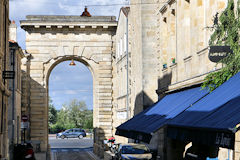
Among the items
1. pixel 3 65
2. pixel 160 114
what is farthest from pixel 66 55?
pixel 160 114

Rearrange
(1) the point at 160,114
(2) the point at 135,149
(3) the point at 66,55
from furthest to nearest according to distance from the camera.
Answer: (3) the point at 66,55 → (2) the point at 135,149 → (1) the point at 160,114

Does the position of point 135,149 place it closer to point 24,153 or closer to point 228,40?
point 24,153

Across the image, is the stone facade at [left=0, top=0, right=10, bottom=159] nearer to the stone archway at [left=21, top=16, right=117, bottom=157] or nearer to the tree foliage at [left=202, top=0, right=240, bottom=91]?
the tree foliage at [left=202, top=0, right=240, bottom=91]

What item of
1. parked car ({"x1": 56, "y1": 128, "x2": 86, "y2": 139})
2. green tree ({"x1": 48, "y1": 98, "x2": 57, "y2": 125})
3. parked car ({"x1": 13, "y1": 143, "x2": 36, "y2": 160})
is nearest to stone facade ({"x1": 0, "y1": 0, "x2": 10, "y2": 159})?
parked car ({"x1": 13, "y1": 143, "x2": 36, "y2": 160})

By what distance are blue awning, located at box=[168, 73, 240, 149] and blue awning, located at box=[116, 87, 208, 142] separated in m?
1.01

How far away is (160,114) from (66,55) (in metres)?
28.5

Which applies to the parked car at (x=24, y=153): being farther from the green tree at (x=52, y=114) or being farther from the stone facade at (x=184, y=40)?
the green tree at (x=52, y=114)

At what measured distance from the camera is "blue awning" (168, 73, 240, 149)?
390 inches

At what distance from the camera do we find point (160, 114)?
17234 mm

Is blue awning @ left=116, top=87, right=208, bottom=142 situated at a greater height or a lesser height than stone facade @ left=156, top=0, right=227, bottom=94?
lesser

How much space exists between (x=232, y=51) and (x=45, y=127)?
32.5 m

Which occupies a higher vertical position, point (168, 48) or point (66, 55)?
point (66, 55)

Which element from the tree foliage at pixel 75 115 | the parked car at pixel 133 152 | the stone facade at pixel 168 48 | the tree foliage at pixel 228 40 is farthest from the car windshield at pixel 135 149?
the tree foliage at pixel 75 115

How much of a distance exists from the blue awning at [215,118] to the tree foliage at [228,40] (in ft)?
1.27
